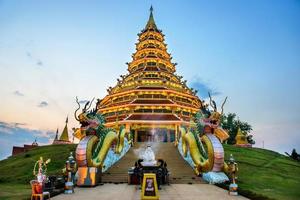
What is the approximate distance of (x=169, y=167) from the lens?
15500 mm

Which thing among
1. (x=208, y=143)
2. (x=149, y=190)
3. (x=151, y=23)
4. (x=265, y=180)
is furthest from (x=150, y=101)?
(x=149, y=190)

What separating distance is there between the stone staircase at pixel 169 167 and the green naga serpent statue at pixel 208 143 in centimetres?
82

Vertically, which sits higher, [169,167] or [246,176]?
[169,167]

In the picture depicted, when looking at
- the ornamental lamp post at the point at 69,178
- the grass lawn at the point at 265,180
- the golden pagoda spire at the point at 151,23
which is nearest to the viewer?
the ornamental lamp post at the point at 69,178

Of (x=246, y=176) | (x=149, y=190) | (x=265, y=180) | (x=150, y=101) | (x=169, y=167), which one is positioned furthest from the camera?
(x=150, y=101)

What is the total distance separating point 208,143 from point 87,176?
6.16 meters

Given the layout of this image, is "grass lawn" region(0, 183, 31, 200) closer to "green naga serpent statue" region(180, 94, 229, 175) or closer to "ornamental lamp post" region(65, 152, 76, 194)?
"ornamental lamp post" region(65, 152, 76, 194)

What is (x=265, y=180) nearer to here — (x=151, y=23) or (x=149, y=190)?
(x=149, y=190)

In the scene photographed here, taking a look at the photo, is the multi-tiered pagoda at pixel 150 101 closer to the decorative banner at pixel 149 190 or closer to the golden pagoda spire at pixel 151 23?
the golden pagoda spire at pixel 151 23

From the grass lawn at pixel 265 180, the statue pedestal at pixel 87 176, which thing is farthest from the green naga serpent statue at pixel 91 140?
the grass lawn at pixel 265 180

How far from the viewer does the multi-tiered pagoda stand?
27366 millimetres

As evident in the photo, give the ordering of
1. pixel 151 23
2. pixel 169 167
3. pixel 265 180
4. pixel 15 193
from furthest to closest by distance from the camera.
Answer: pixel 151 23
pixel 169 167
pixel 265 180
pixel 15 193

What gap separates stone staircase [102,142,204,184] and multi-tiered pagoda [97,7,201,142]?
587 cm

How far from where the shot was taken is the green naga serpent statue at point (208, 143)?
482 inches
